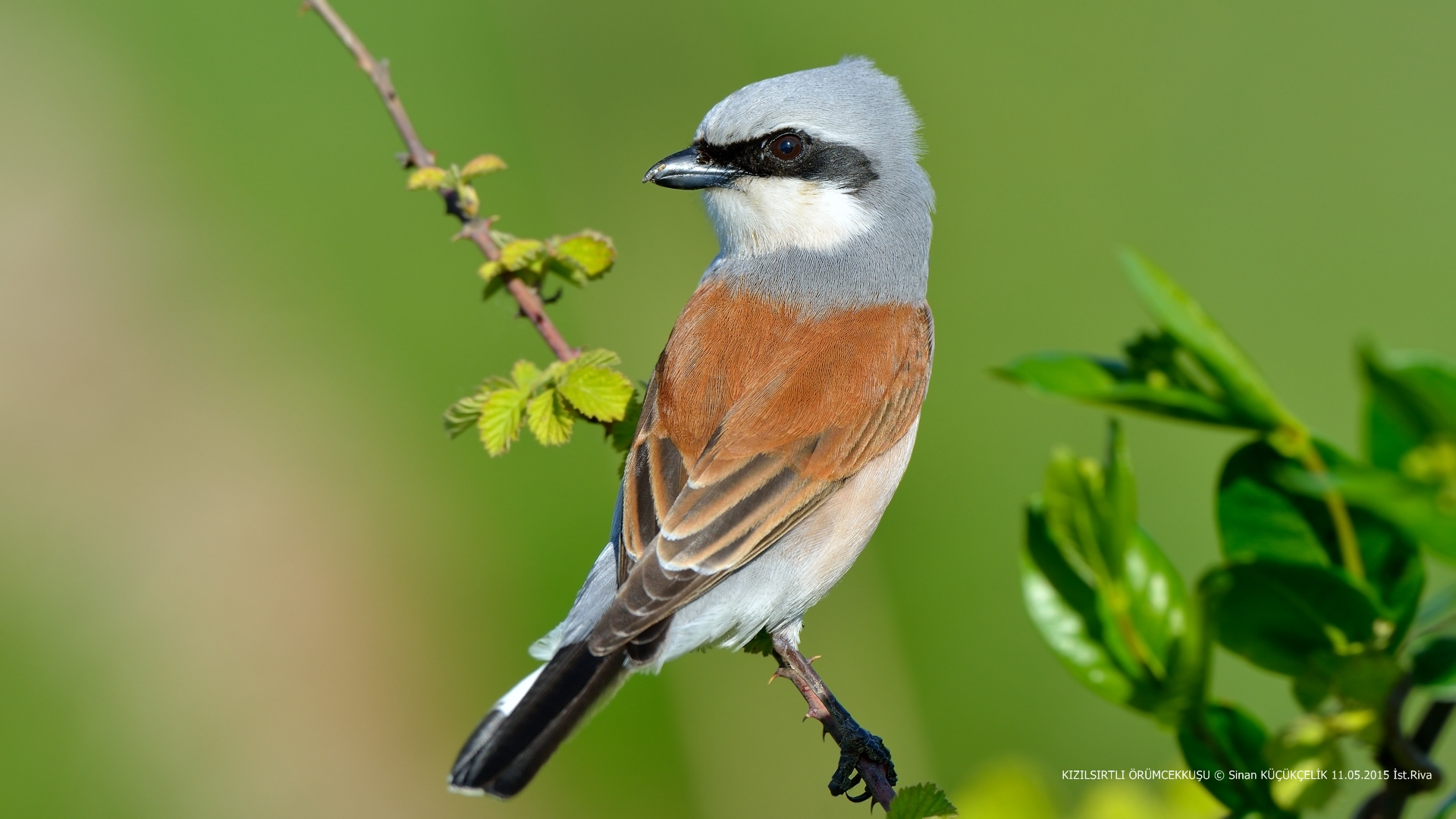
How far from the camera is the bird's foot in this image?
2.12 metres

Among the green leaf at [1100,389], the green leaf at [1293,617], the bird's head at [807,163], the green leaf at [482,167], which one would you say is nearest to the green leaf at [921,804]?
the green leaf at [1293,617]

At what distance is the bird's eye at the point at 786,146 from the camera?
251cm

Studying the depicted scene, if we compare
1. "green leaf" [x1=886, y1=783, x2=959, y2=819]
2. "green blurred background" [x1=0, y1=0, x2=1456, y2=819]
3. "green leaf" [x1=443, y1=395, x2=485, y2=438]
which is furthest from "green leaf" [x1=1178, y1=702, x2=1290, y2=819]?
"green blurred background" [x1=0, y1=0, x2=1456, y2=819]

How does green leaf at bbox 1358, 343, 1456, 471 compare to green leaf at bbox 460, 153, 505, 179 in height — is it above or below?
below

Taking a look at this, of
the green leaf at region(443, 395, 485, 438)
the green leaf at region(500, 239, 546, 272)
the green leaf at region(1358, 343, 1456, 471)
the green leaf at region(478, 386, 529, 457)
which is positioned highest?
the green leaf at region(500, 239, 546, 272)

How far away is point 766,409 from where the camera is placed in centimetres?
222

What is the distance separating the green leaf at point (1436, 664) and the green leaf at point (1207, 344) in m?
0.17

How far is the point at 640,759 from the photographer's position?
3113 millimetres

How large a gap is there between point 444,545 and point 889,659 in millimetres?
1551

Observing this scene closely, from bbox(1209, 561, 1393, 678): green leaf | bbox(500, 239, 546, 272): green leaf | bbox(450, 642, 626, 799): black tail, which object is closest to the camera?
bbox(1209, 561, 1393, 678): green leaf

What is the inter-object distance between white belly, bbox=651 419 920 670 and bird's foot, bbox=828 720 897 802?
24cm

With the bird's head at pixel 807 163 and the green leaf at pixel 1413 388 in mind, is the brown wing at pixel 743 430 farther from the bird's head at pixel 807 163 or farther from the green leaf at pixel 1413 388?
the green leaf at pixel 1413 388

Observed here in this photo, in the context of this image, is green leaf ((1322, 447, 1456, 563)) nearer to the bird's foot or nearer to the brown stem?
the brown stem

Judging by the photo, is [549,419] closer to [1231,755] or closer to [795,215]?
[795,215]
